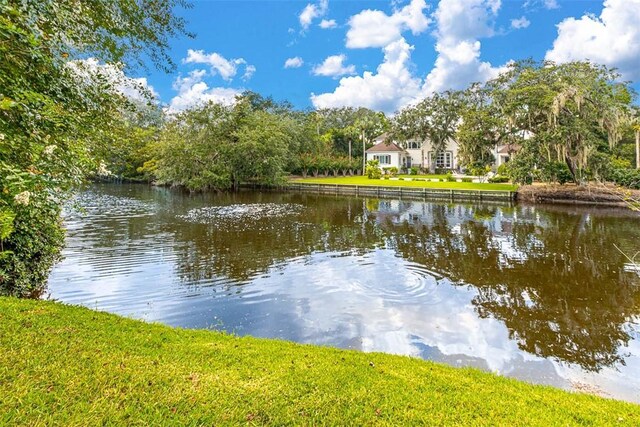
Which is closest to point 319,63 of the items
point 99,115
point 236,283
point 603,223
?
point 603,223

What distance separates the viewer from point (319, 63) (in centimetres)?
4281

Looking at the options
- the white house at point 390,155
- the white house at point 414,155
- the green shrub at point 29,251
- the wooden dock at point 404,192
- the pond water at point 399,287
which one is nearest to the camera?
the green shrub at point 29,251

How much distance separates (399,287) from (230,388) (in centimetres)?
664

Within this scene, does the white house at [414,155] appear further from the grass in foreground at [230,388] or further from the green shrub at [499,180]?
the grass in foreground at [230,388]

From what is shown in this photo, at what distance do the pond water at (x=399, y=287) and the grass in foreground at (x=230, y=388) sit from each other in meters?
2.28

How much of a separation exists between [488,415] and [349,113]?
68619mm

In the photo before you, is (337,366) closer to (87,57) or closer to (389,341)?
(389,341)

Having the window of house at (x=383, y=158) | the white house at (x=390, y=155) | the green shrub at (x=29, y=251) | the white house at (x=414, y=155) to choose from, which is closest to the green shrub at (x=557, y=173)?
the white house at (x=414, y=155)

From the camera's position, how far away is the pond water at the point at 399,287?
20.3 ft

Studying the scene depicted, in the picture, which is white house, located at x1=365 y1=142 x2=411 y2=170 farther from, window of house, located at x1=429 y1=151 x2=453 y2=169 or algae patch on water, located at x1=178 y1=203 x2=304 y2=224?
algae patch on water, located at x1=178 y1=203 x2=304 y2=224

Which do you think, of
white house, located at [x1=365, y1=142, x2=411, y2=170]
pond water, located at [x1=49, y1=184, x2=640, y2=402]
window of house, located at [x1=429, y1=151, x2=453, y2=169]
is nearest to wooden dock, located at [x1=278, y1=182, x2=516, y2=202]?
pond water, located at [x1=49, y1=184, x2=640, y2=402]

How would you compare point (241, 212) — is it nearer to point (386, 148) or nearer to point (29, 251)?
point (29, 251)

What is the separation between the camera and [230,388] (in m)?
3.04

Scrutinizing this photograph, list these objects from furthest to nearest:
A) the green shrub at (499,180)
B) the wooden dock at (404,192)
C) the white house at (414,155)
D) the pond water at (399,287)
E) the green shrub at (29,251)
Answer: the white house at (414,155) → the green shrub at (499,180) → the wooden dock at (404,192) → the pond water at (399,287) → the green shrub at (29,251)
